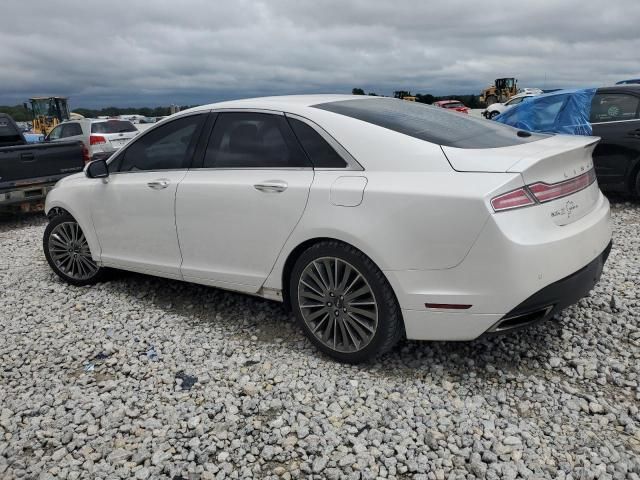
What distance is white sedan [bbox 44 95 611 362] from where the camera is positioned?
8.89 ft

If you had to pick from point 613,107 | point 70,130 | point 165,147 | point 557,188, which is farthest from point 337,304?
point 70,130

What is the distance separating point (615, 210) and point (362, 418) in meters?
5.89

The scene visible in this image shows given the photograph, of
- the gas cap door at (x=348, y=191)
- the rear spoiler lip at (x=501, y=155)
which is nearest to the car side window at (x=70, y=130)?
the gas cap door at (x=348, y=191)

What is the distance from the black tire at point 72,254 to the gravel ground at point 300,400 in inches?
28.4

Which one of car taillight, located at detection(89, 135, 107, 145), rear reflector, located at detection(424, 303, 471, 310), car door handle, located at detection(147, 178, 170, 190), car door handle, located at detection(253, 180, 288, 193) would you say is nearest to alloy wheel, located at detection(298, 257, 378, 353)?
rear reflector, located at detection(424, 303, 471, 310)

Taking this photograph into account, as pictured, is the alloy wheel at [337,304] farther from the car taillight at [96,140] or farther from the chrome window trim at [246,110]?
the car taillight at [96,140]

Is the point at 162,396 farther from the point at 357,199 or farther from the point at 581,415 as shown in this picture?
the point at 581,415

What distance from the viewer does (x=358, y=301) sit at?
3.15m

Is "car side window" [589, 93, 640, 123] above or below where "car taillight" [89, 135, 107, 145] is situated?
above

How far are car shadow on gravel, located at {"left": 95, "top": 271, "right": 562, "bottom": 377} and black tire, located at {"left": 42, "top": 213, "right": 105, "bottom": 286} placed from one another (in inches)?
7.6

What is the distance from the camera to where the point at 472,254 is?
2688 millimetres

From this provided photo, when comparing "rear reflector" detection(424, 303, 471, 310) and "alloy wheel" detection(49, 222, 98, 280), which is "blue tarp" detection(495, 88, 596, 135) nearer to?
"rear reflector" detection(424, 303, 471, 310)

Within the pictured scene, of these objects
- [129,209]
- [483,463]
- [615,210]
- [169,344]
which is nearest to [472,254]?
[483,463]

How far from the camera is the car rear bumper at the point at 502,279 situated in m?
2.64
